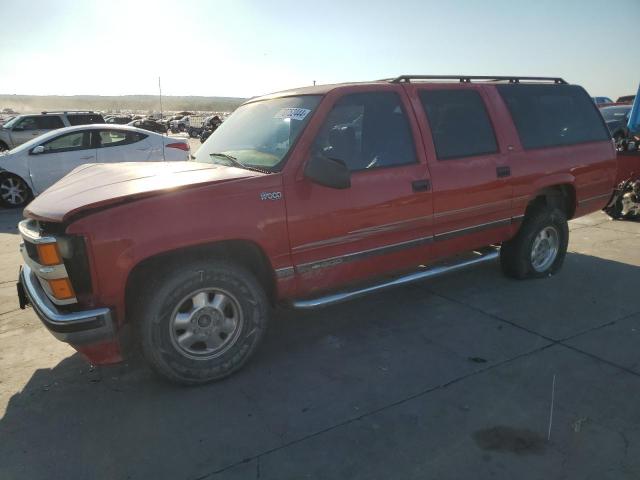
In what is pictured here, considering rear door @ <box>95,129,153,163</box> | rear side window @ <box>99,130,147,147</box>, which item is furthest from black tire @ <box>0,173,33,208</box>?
rear side window @ <box>99,130,147,147</box>

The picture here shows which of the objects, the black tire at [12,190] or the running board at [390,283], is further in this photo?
the black tire at [12,190]

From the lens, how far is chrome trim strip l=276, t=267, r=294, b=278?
3.28 meters

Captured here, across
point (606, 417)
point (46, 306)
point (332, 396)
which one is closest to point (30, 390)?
point (46, 306)

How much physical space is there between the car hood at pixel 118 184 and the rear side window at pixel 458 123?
1.66 meters

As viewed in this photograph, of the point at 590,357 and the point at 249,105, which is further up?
the point at 249,105

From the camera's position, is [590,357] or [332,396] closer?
[332,396]

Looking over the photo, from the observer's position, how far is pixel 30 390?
125 inches

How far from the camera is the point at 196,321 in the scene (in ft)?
10.1

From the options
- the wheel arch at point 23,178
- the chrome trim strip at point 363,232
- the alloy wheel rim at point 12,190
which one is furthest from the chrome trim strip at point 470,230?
the alloy wheel rim at point 12,190

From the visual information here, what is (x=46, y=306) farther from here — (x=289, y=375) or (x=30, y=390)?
(x=289, y=375)

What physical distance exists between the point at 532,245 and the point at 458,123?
158 cm

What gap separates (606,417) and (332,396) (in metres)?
1.59

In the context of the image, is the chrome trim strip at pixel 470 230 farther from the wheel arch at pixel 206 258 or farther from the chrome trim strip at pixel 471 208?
the wheel arch at pixel 206 258

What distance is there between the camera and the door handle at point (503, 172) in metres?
4.29
